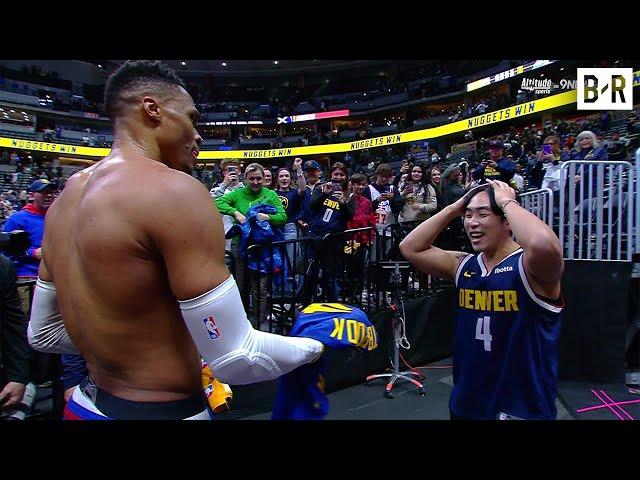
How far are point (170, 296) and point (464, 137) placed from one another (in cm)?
3335

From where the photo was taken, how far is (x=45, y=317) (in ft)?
5.23

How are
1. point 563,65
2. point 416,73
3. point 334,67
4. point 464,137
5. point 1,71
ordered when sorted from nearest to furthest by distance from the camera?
1. point 563,65
2. point 464,137
3. point 1,71
4. point 416,73
5. point 334,67

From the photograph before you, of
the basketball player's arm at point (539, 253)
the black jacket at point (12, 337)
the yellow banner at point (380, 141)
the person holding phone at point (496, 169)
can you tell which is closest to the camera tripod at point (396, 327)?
the person holding phone at point (496, 169)

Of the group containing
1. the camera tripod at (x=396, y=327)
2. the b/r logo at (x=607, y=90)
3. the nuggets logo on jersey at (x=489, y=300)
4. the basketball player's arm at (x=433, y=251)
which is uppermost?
the b/r logo at (x=607, y=90)

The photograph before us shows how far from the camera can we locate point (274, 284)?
4.50m

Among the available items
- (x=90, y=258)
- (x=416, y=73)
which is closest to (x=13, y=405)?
(x=90, y=258)

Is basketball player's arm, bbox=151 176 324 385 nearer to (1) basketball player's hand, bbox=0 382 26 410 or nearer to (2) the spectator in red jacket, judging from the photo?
(1) basketball player's hand, bbox=0 382 26 410

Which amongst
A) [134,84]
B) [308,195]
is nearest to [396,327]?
[308,195]

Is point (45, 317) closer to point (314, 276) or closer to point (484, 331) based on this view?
point (484, 331)

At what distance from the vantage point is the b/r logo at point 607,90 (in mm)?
15469

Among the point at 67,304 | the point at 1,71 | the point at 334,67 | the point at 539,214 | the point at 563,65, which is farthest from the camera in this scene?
the point at 334,67

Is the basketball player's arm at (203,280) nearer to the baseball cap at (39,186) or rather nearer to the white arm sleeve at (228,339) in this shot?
the white arm sleeve at (228,339)

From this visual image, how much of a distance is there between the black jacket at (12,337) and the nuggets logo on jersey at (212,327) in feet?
6.02
